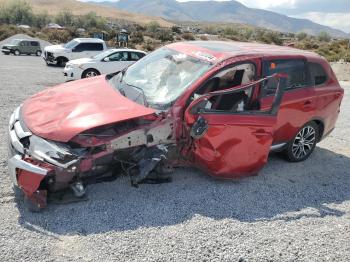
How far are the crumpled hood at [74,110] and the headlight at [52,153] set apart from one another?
9 cm

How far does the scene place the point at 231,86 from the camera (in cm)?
554

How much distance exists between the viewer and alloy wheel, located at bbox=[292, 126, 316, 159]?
252 inches

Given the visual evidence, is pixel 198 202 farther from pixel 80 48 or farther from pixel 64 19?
pixel 64 19

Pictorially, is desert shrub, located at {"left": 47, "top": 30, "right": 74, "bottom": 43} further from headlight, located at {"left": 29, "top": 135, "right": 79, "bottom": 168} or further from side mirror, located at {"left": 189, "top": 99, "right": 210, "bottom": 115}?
headlight, located at {"left": 29, "top": 135, "right": 79, "bottom": 168}

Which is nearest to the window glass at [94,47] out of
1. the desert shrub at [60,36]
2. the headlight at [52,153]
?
the headlight at [52,153]

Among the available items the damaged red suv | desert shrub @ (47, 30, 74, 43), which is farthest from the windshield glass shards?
desert shrub @ (47, 30, 74, 43)

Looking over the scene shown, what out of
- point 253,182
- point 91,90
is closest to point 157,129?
point 91,90

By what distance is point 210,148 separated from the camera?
5094 mm

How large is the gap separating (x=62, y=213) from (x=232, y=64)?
2882 mm

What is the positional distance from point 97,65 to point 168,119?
37.7 ft

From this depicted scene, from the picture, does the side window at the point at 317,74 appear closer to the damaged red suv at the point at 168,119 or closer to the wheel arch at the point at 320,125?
the damaged red suv at the point at 168,119

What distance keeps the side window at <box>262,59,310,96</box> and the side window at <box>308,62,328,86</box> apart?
0.15 metres

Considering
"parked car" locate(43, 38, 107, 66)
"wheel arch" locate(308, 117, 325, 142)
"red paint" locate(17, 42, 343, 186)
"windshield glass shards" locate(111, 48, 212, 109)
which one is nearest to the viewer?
"red paint" locate(17, 42, 343, 186)

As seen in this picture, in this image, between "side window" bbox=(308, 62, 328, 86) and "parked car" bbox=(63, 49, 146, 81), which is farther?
"parked car" bbox=(63, 49, 146, 81)
